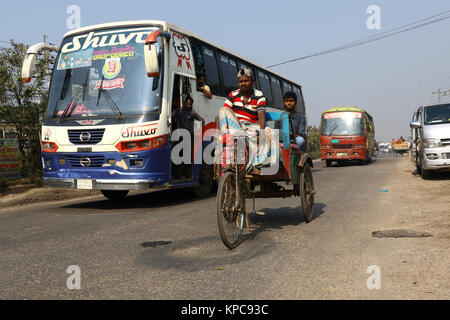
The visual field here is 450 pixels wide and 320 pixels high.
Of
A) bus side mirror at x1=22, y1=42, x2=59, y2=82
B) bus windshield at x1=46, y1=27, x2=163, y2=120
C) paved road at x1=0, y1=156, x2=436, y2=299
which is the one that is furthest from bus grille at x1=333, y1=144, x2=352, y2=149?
bus side mirror at x1=22, y1=42, x2=59, y2=82

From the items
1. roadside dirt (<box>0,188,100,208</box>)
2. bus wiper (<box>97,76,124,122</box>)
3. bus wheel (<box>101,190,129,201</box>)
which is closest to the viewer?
bus wiper (<box>97,76,124,122</box>)

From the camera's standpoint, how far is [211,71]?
1088 centimetres

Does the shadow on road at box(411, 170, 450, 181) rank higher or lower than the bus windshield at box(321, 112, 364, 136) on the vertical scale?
lower

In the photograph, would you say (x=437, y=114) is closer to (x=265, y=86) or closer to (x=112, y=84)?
(x=265, y=86)

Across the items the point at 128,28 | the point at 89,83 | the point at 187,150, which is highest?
the point at 128,28

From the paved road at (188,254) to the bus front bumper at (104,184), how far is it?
0.45 metres

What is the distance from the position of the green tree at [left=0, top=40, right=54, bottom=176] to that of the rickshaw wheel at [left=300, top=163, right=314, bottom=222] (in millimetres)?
7648

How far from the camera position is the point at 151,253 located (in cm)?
485

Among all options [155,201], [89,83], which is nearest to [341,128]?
[155,201]

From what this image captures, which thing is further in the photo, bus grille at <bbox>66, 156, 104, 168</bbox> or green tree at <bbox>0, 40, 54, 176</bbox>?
green tree at <bbox>0, 40, 54, 176</bbox>

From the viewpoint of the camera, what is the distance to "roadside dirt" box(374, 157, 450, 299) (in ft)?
11.6

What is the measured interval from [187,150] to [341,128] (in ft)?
53.2

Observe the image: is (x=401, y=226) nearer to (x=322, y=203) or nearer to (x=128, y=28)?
(x=322, y=203)

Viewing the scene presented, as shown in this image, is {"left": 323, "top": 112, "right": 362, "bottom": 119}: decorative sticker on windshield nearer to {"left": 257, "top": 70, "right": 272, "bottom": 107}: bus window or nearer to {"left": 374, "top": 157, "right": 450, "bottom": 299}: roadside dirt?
{"left": 257, "top": 70, "right": 272, "bottom": 107}: bus window
